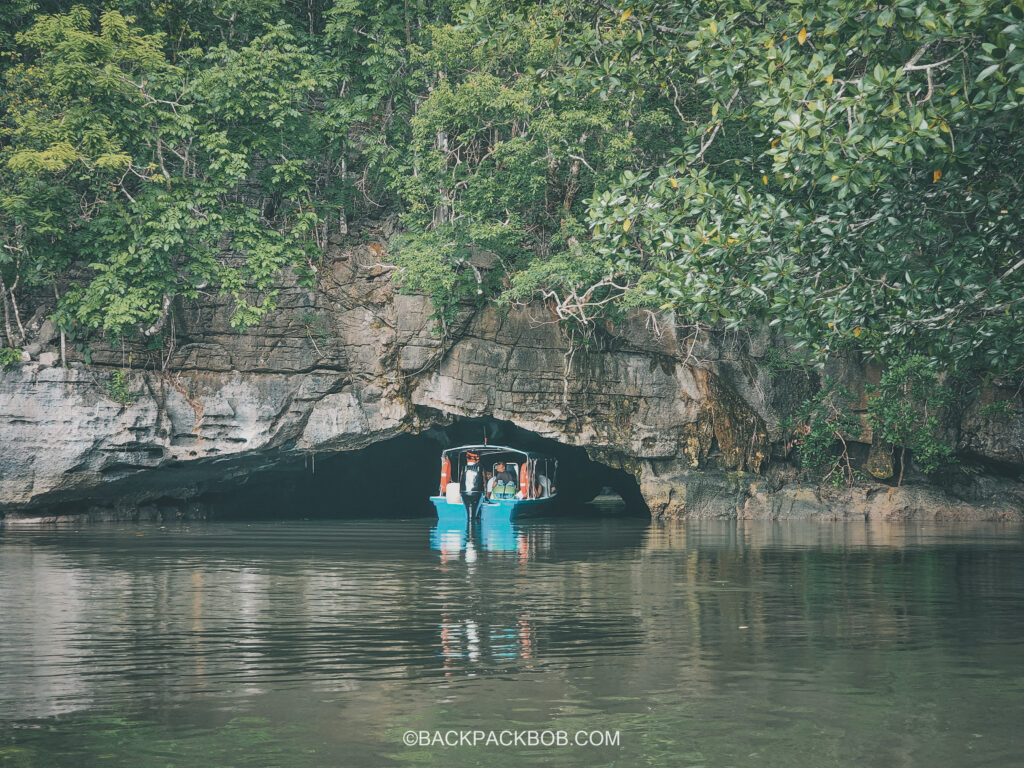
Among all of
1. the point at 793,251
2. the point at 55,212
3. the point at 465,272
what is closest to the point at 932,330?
the point at 793,251

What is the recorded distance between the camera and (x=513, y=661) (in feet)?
24.2

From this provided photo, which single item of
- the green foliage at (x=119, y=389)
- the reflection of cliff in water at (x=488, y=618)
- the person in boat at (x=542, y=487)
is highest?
the green foliage at (x=119, y=389)

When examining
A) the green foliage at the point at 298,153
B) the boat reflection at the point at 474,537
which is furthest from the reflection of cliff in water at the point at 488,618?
the green foliage at the point at 298,153

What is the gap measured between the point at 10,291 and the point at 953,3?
2268cm

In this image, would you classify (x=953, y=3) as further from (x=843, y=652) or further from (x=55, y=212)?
(x=55, y=212)

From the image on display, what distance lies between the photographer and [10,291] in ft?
82.7

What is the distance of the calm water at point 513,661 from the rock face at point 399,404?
11.0 meters

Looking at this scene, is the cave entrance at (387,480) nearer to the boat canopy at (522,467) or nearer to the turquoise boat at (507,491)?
the boat canopy at (522,467)

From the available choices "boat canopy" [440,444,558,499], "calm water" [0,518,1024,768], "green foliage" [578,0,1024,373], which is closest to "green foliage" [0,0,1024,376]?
"green foliage" [578,0,1024,373]

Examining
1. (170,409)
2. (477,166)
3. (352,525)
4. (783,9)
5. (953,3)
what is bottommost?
(352,525)

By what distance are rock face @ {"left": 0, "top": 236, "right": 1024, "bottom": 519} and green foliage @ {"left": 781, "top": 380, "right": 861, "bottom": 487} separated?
539 millimetres

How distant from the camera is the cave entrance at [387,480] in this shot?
32938 mm

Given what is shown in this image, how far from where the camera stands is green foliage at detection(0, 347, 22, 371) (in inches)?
966

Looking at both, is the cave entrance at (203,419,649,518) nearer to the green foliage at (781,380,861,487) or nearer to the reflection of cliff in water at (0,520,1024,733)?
the green foliage at (781,380,861,487)
